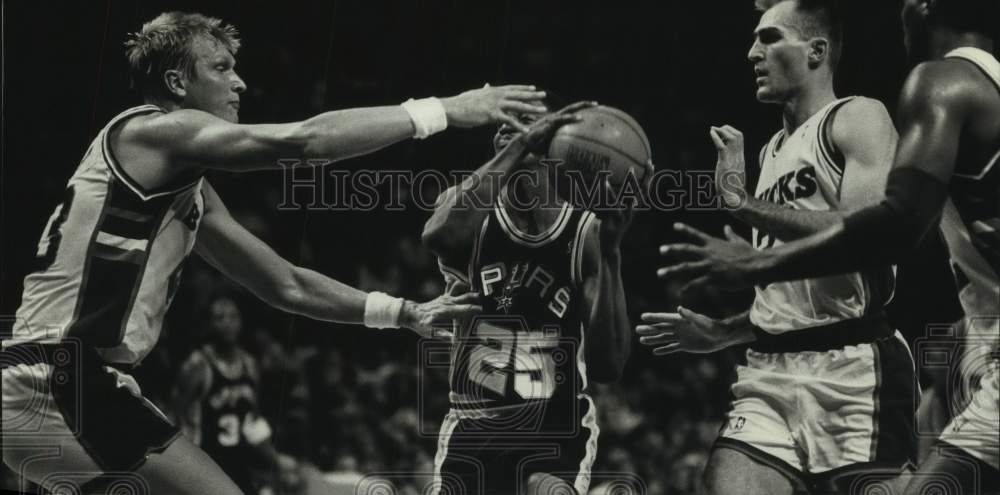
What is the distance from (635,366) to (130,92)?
2.50m

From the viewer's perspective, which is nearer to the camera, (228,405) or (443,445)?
(443,445)

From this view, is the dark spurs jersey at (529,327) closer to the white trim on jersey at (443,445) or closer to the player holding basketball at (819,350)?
the white trim on jersey at (443,445)

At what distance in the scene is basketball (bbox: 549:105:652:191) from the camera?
4.04 meters

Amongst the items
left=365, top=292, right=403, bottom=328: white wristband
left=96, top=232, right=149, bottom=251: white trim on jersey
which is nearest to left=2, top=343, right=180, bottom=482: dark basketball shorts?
left=96, top=232, right=149, bottom=251: white trim on jersey

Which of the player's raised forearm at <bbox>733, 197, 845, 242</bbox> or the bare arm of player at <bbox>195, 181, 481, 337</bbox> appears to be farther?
the bare arm of player at <bbox>195, 181, 481, 337</bbox>

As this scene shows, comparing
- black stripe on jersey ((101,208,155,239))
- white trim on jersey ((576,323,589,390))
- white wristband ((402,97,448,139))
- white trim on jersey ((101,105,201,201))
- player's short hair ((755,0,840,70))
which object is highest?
player's short hair ((755,0,840,70))

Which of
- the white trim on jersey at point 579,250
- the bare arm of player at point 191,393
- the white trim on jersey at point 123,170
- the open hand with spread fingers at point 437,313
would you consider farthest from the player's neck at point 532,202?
the bare arm of player at point 191,393

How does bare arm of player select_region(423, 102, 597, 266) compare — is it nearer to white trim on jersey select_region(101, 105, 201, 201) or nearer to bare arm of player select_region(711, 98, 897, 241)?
bare arm of player select_region(711, 98, 897, 241)

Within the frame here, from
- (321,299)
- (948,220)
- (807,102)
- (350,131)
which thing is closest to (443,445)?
(321,299)

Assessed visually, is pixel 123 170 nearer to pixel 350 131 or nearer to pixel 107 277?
pixel 107 277

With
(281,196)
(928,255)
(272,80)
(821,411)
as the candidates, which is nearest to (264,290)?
(281,196)

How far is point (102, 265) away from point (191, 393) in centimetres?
138

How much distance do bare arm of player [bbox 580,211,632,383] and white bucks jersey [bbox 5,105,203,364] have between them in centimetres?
147

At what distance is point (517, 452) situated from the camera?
427 cm
